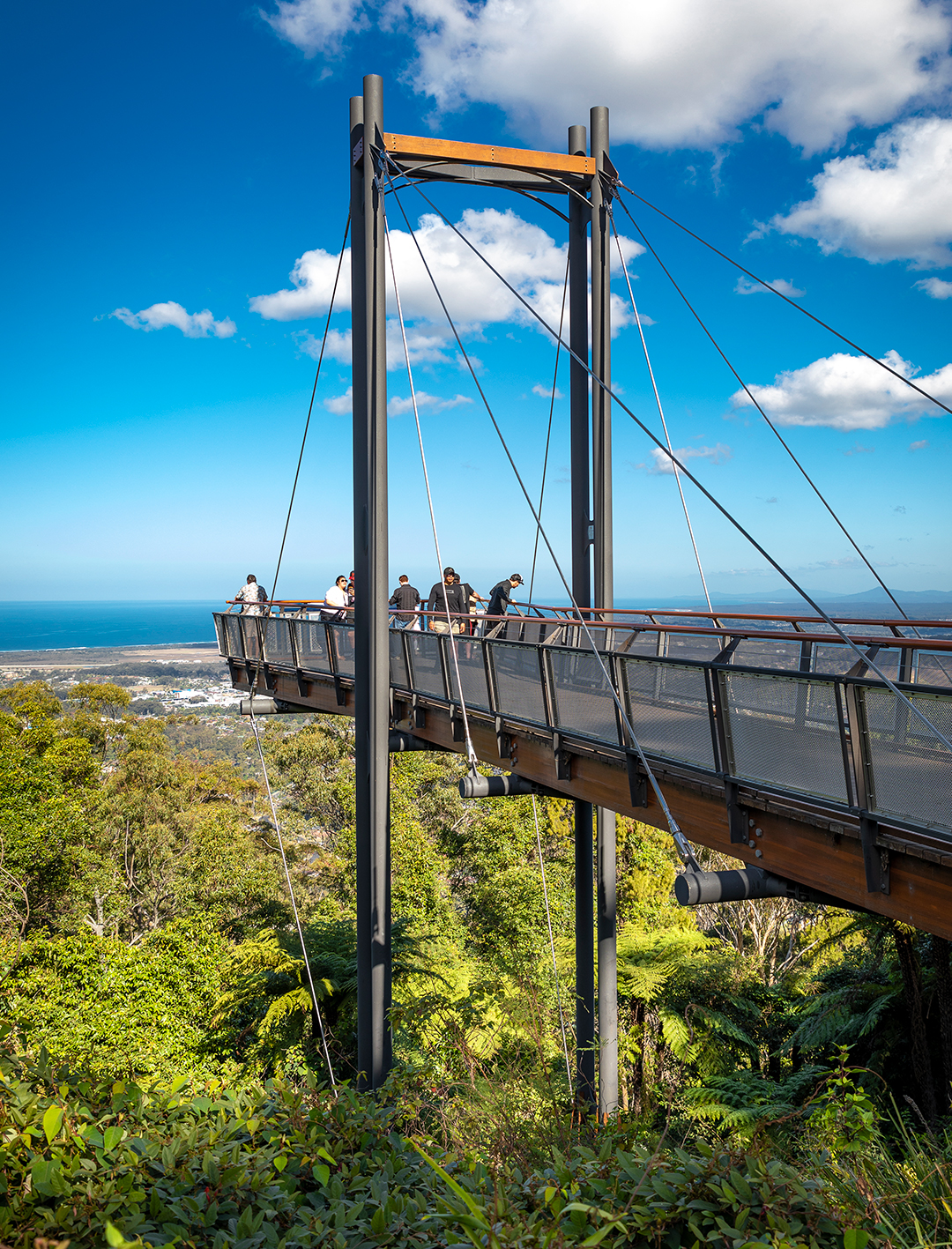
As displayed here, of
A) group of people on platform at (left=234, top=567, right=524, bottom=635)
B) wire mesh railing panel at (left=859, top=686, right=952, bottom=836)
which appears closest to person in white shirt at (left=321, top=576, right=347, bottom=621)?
group of people on platform at (left=234, top=567, right=524, bottom=635)

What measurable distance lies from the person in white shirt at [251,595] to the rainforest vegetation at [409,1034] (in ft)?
20.5

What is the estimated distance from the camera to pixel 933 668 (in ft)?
20.1

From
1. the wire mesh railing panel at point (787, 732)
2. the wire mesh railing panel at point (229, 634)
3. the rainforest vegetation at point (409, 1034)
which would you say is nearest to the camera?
the rainforest vegetation at point (409, 1034)

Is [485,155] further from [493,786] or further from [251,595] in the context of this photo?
[251,595]

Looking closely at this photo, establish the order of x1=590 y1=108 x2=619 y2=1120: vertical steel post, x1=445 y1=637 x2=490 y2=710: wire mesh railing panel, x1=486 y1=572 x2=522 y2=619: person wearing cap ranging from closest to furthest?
x1=445 y1=637 x2=490 y2=710: wire mesh railing panel, x1=590 y1=108 x2=619 y2=1120: vertical steel post, x1=486 y1=572 x2=522 y2=619: person wearing cap

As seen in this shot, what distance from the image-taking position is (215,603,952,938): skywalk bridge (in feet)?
14.9

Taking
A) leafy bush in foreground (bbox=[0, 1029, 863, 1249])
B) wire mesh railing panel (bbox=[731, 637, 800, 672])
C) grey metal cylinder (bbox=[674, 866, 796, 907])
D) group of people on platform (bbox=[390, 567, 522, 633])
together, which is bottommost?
leafy bush in foreground (bbox=[0, 1029, 863, 1249])

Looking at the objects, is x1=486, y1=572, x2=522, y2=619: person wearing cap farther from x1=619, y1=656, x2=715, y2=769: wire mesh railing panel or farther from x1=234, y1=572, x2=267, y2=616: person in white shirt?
x1=619, y1=656, x2=715, y2=769: wire mesh railing panel

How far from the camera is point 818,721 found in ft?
16.4

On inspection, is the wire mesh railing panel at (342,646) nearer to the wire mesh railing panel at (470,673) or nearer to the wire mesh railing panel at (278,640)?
the wire mesh railing panel at (278,640)

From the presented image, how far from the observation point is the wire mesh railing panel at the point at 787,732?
16.1ft

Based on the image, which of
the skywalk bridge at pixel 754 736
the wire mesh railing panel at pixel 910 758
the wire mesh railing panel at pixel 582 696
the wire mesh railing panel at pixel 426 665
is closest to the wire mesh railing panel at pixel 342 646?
the wire mesh railing panel at pixel 426 665

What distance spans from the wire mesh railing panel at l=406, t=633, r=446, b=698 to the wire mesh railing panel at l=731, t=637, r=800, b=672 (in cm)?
381

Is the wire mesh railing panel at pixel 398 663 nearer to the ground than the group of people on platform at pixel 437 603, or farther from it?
nearer to the ground
